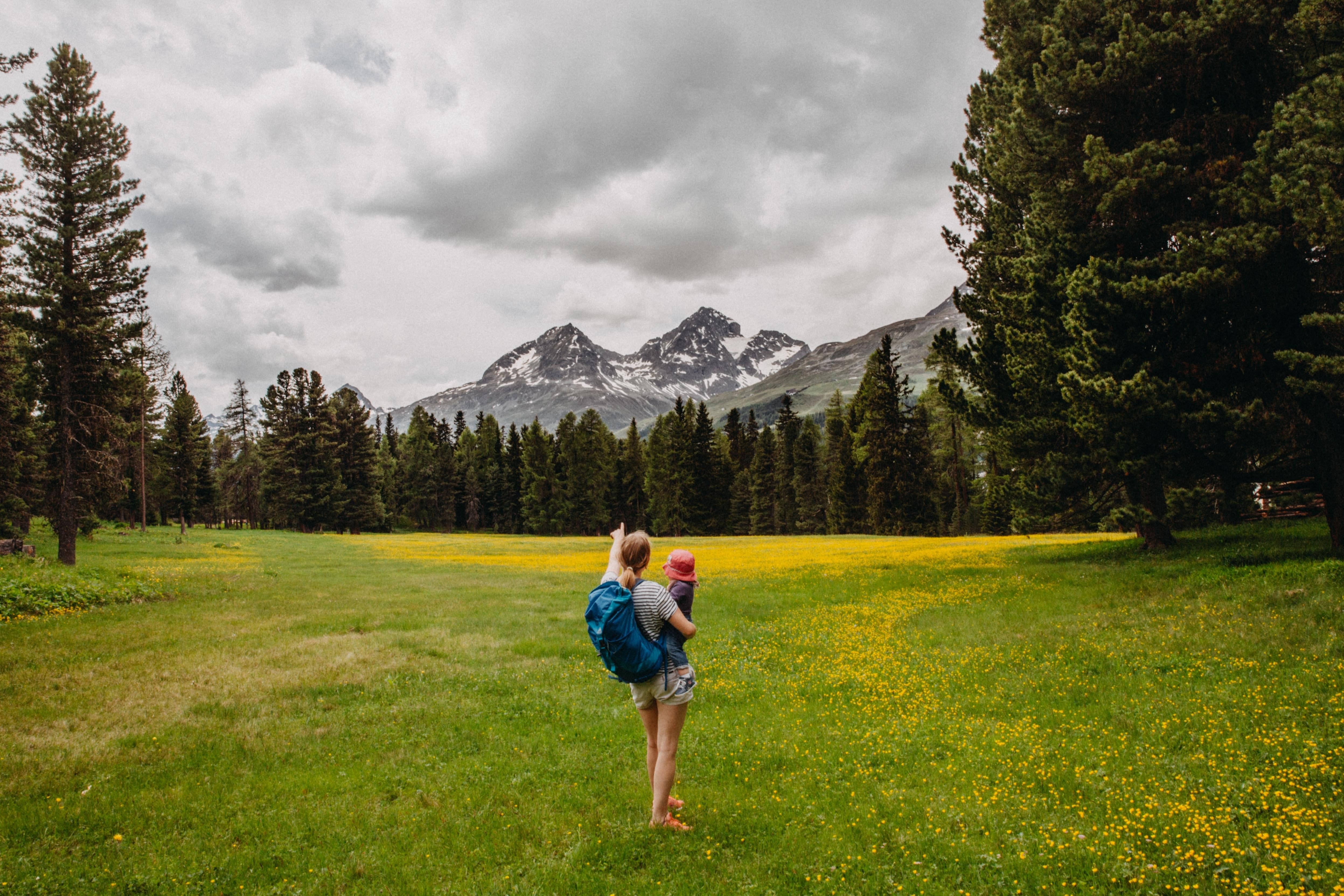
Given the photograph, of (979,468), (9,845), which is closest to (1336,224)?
(9,845)

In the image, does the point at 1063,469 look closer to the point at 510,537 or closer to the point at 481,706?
the point at 481,706

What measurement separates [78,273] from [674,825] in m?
32.4

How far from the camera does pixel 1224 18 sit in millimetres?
14367

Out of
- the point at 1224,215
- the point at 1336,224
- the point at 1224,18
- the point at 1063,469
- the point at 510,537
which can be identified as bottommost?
the point at 510,537

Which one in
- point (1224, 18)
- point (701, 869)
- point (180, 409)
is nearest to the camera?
point (701, 869)

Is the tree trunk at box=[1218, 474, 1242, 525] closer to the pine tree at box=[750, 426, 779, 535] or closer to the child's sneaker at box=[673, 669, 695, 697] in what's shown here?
the child's sneaker at box=[673, 669, 695, 697]

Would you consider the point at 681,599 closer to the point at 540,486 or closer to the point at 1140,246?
the point at 1140,246

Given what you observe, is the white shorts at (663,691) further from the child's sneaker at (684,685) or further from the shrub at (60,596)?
the shrub at (60,596)

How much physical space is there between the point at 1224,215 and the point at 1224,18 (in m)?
4.42

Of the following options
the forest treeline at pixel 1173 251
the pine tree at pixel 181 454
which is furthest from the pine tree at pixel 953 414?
the pine tree at pixel 181 454

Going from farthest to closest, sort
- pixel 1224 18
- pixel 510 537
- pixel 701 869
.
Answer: pixel 510 537
pixel 1224 18
pixel 701 869

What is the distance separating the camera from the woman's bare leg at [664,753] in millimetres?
6191

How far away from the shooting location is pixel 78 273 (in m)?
25.0

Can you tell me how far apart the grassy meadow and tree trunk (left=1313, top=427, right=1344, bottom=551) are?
840 mm
